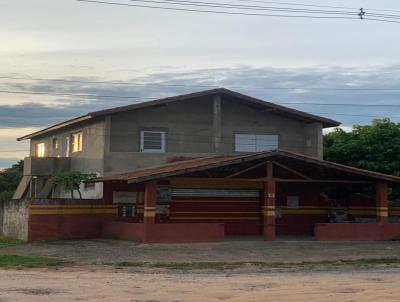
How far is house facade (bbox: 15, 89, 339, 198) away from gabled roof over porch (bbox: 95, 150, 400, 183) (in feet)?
4.52

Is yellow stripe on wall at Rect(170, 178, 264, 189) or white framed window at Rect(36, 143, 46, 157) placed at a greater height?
white framed window at Rect(36, 143, 46, 157)

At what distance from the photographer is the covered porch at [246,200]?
2580cm

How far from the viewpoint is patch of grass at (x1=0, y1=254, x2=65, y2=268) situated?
62.9 ft

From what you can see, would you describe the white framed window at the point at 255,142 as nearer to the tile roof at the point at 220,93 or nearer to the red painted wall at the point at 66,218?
the tile roof at the point at 220,93

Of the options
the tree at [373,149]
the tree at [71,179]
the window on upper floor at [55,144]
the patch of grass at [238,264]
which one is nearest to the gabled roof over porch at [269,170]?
the tree at [71,179]

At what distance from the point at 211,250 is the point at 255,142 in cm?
1047

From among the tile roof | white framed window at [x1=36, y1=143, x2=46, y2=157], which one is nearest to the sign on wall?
the tile roof

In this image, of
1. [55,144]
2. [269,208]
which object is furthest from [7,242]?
[269,208]

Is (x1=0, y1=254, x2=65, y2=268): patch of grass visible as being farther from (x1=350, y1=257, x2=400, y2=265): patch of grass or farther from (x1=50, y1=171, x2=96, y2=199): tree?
(x1=350, y1=257, x2=400, y2=265): patch of grass

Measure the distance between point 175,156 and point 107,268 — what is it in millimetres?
13191

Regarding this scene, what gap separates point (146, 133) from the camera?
3092cm

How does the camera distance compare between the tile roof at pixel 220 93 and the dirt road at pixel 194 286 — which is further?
the tile roof at pixel 220 93

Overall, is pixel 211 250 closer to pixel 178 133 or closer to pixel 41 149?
pixel 178 133

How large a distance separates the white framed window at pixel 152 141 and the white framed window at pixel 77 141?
4.22m
